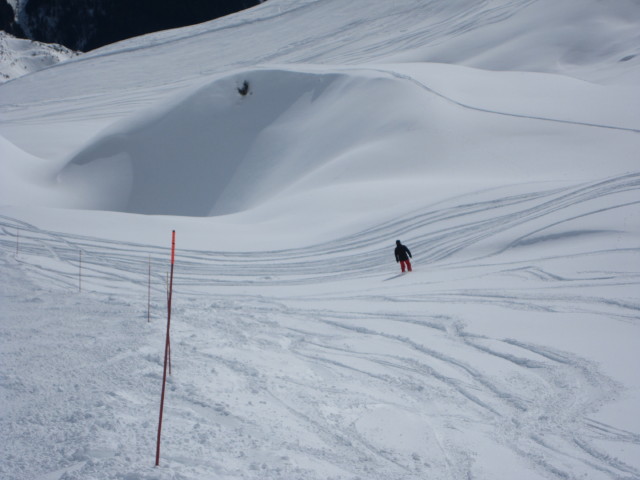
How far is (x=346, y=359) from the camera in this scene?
25.8 feet

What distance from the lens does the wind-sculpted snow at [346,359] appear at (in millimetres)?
5289

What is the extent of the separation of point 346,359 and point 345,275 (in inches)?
214

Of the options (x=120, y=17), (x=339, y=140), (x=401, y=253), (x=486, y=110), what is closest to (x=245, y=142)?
(x=339, y=140)

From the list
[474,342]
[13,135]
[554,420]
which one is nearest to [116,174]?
[13,135]

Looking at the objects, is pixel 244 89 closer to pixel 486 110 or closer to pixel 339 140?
pixel 339 140

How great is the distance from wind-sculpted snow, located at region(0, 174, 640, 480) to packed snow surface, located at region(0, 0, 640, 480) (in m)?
0.04

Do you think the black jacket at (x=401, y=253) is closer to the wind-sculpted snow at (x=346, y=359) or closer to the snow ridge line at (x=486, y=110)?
the wind-sculpted snow at (x=346, y=359)

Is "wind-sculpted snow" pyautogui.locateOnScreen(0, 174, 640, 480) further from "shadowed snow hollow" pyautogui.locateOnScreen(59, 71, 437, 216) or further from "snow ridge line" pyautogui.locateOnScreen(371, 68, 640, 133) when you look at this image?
"shadowed snow hollow" pyautogui.locateOnScreen(59, 71, 437, 216)

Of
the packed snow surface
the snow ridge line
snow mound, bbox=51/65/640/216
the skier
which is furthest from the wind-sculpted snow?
the snow ridge line

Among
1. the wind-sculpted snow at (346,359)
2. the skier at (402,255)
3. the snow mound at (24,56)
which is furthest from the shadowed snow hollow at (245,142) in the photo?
the snow mound at (24,56)

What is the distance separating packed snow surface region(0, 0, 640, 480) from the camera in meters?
5.54

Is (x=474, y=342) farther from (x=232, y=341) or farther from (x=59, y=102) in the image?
(x=59, y=102)

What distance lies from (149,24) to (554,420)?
291 feet

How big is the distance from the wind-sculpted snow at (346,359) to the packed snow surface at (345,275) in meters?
0.04
